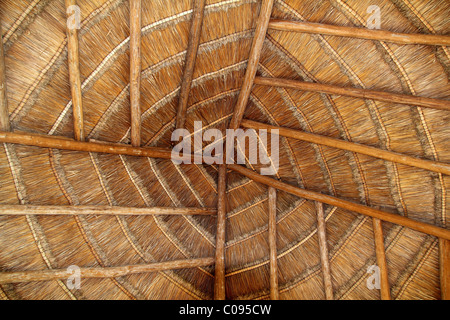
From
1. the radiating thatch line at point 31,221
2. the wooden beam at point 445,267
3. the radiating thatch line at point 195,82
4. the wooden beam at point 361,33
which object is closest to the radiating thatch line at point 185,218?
the radiating thatch line at point 195,82

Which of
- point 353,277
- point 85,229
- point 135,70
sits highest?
point 135,70

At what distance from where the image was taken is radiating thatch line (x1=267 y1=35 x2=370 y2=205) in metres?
3.62

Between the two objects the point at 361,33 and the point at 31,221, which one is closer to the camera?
the point at 361,33

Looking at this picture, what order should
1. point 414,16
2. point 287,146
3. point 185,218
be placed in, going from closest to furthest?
point 414,16 → point 287,146 → point 185,218

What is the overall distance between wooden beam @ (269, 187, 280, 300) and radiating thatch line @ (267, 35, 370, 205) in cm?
133

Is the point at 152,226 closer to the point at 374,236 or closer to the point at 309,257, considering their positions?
the point at 309,257

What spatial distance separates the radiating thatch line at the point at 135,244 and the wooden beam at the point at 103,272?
141 mm

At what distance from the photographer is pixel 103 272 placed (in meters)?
3.75

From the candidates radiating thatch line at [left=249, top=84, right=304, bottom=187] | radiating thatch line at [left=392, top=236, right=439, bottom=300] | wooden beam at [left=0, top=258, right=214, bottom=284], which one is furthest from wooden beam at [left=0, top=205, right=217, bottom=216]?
radiating thatch line at [left=392, top=236, right=439, bottom=300]

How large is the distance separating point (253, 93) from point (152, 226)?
8.58 feet

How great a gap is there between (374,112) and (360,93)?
14.1 inches

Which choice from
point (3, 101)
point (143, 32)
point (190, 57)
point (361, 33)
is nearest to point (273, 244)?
point (190, 57)

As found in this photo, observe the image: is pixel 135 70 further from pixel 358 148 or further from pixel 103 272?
pixel 358 148

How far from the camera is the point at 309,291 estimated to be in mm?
4266
